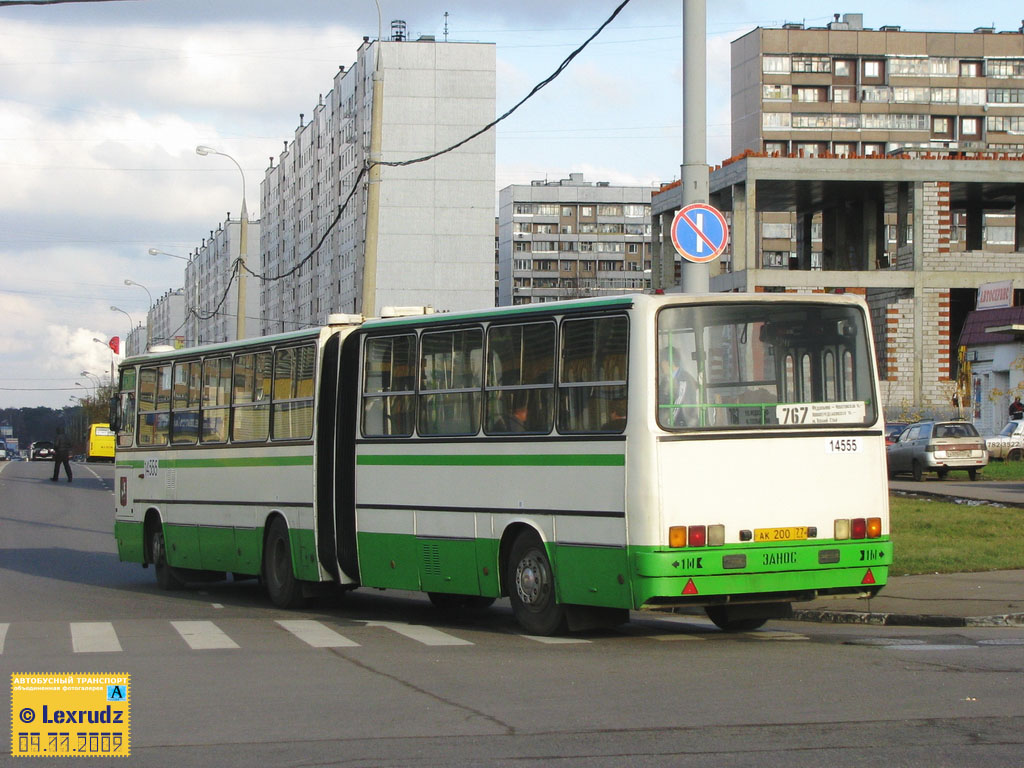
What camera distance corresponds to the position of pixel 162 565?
19.3 m

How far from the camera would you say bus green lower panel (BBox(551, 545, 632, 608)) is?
1155 centimetres

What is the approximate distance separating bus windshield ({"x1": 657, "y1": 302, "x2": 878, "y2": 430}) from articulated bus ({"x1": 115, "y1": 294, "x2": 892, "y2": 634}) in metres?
0.02

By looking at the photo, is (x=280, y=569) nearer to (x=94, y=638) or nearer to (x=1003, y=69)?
(x=94, y=638)

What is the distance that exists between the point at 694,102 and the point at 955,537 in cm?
807

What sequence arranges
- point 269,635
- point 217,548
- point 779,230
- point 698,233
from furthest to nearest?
point 779,230, point 217,548, point 698,233, point 269,635

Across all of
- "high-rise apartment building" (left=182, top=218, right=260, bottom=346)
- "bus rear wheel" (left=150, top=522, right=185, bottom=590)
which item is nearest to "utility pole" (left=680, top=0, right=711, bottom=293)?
"bus rear wheel" (left=150, top=522, right=185, bottom=590)

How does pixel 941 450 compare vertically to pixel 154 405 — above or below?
below

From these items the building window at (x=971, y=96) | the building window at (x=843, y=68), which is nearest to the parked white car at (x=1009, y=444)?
the building window at (x=843, y=68)

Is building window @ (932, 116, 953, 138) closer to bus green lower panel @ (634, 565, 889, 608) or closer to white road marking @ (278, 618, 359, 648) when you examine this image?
white road marking @ (278, 618, 359, 648)

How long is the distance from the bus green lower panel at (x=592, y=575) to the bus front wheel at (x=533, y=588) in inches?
7.0

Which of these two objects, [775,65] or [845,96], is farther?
[845,96]

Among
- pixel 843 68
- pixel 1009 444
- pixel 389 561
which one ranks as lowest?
pixel 389 561

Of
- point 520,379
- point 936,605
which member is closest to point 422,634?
point 520,379

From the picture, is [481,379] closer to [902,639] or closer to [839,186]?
[902,639]
